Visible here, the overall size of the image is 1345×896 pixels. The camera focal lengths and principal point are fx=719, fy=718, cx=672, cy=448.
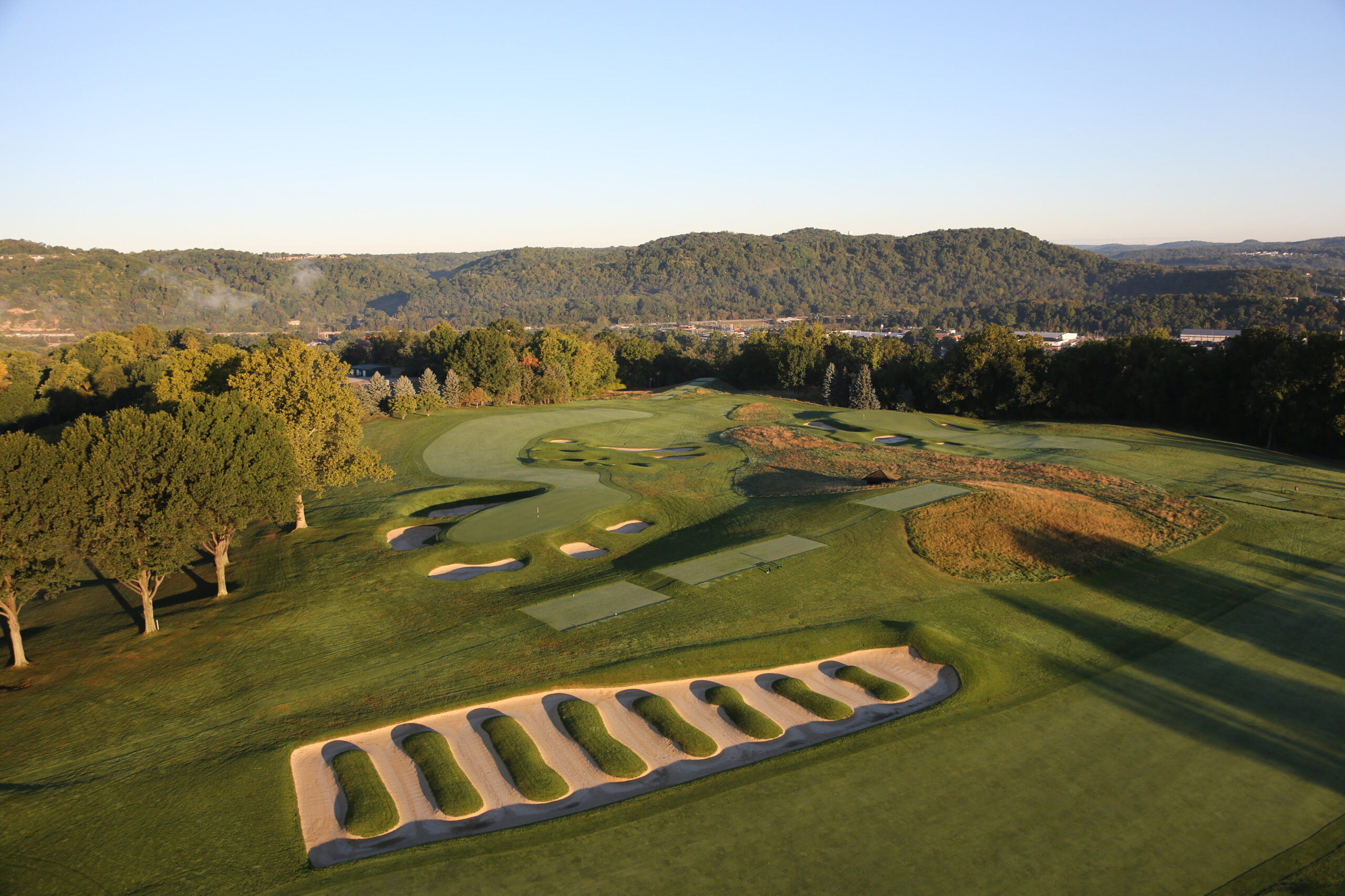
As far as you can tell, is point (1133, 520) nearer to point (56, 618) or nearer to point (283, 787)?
point (283, 787)

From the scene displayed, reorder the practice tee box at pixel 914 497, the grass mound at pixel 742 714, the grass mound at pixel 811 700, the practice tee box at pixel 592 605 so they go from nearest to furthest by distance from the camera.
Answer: the grass mound at pixel 742 714, the grass mound at pixel 811 700, the practice tee box at pixel 592 605, the practice tee box at pixel 914 497

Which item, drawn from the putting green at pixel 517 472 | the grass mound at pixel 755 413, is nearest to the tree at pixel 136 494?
the putting green at pixel 517 472

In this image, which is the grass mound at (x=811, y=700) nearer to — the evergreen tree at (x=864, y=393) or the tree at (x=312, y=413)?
the tree at (x=312, y=413)

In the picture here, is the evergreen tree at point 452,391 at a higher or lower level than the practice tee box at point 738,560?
higher

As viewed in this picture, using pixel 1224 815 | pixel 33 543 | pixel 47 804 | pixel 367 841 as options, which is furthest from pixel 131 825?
pixel 1224 815

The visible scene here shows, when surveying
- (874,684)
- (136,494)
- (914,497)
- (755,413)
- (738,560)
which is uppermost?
(136,494)

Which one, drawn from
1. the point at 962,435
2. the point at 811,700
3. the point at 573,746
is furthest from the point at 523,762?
the point at 962,435

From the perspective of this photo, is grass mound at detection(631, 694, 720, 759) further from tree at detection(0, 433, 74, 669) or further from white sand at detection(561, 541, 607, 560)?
tree at detection(0, 433, 74, 669)

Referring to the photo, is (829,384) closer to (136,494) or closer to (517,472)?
(517,472)
